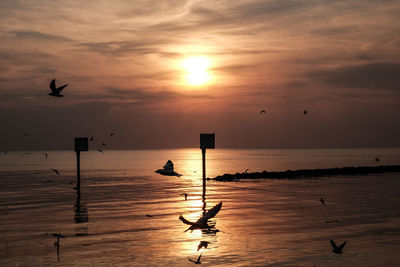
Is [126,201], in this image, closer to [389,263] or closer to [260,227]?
[260,227]

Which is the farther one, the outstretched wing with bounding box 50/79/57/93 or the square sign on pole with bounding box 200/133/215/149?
the square sign on pole with bounding box 200/133/215/149

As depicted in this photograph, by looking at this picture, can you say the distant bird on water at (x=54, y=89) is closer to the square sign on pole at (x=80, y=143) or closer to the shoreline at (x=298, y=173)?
the square sign on pole at (x=80, y=143)

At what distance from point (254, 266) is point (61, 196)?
27.6 meters

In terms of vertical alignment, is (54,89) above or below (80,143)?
above

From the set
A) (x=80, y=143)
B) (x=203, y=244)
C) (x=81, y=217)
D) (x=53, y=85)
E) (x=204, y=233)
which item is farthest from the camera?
(x=80, y=143)

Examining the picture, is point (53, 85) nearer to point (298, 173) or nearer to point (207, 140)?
point (207, 140)

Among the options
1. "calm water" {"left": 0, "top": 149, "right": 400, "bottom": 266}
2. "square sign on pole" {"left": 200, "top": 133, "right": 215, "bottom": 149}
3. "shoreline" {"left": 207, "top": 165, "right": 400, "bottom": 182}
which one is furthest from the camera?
"shoreline" {"left": 207, "top": 165, "right": 400, "bottom": 182}

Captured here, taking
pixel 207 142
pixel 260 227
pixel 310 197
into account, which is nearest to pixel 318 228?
pixel 260 227

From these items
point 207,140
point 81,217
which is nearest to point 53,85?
point 81,217

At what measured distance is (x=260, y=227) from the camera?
70.7 ft

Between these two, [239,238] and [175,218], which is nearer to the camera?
[239,238]

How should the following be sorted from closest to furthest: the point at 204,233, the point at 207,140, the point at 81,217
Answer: the point at 204,233
the point at 81,217
the point at 207,140

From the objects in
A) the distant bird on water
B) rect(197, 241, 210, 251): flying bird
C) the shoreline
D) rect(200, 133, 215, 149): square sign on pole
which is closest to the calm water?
rect(197, 241, 210, 251): flying bird

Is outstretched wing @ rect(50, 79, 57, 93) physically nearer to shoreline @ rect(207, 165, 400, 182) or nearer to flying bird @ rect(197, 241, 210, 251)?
flying bird @ rect(197, 241, 210, 251)
